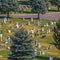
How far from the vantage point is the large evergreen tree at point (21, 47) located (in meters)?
48.1

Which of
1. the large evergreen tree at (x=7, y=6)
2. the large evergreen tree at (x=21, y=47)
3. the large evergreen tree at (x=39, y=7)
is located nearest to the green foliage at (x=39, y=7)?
the large evergreen tree at (x=39, y=7)

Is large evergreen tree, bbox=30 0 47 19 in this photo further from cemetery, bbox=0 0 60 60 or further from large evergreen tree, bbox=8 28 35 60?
large evergreen tree, bbox=8 28 35 60

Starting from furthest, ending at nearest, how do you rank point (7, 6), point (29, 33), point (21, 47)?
point (7, 6), point (29, 33), point (21, 47)

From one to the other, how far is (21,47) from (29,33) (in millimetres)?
15549

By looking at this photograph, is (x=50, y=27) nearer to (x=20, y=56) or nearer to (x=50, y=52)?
(x=50, y=52)

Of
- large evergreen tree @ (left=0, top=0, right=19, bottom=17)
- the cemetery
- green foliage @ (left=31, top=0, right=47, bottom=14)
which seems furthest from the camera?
green foliage @ (left=31, top=0, right=47, bottom=14)

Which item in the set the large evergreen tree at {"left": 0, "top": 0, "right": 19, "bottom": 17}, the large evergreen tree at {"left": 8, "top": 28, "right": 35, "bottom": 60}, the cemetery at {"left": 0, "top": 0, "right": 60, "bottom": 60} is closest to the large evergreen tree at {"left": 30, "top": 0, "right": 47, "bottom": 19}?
the cemetery at {"left": 0, "top": 0, "right": 60, "bottom": 60}

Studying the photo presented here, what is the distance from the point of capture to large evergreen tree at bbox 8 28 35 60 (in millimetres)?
48059

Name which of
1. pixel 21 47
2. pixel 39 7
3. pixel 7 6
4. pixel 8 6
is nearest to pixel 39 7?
pixel 39 7

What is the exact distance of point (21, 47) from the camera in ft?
159

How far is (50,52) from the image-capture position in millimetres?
68375

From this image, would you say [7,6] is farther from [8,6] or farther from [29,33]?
[29,33]

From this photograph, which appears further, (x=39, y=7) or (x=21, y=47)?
(x=39, y=7)

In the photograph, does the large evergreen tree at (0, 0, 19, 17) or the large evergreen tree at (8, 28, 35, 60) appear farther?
the large evergreen tree at (0, 0, 19, 17)
